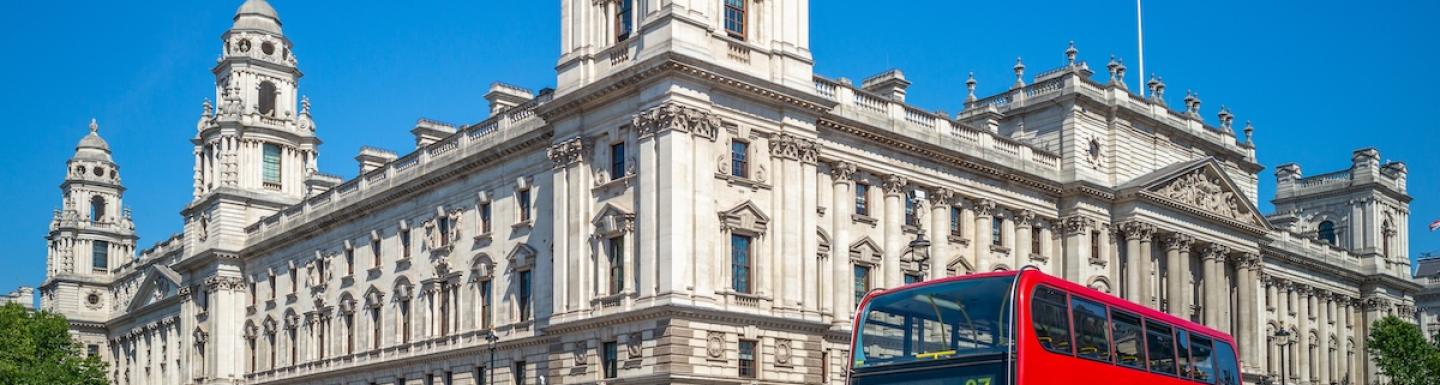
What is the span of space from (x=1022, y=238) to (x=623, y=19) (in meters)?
20.1

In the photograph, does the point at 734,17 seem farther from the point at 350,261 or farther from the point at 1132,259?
the point at 350,261

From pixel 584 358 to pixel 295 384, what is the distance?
2872 cm

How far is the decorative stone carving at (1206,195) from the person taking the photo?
6769 centimetres

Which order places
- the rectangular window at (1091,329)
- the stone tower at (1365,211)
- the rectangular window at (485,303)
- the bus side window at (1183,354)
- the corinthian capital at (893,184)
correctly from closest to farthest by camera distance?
the rectangular window at (1091,329)
the bus side window at (1183,354)
the corinthian capital at (893,184)
the rectangular window at (485,303)
the stone tower at (1365,211)

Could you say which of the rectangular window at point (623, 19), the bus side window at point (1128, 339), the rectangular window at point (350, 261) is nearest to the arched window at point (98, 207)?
the rectangular window at point (350, 261)

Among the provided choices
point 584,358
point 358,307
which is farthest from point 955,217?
point 358,307

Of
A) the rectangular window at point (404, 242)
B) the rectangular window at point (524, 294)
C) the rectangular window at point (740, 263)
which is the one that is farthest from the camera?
the rectangular window at point (404, 242)

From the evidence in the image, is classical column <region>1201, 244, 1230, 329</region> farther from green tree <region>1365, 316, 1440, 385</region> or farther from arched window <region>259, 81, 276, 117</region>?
→ arched window <region>259, 81, 276, 117</region>

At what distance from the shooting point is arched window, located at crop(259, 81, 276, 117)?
280 feet

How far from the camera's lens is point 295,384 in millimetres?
72938

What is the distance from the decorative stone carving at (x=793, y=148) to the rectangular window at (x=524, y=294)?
451 inches

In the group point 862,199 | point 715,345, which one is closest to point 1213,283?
point 862,199

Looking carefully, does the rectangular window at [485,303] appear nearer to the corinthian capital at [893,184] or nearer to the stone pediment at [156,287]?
the corinthian capital at [893,184]

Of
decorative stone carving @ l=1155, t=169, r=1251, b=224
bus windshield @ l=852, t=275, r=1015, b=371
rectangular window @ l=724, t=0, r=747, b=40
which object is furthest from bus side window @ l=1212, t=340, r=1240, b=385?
decorative stone carving @ l=1155, t=169, r=1251, b=224
